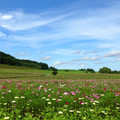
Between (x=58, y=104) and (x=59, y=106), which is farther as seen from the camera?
(x=58, y=104)

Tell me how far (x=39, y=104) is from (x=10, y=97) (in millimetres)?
2106

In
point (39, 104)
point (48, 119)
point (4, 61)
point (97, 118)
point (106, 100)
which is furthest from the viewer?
point (4, 61)

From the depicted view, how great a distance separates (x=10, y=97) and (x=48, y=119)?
3705 millimetres

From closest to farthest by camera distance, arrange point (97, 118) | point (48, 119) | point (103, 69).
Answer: point (48, 119)
point (97, 118)
point (103, 69)

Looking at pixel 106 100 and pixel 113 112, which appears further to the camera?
pixel 106 100

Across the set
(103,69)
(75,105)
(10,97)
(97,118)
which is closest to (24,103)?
(10,97)

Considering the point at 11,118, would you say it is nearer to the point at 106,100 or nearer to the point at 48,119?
the point at 48,119

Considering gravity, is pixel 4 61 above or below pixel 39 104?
above

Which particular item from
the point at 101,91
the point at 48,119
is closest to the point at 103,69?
the point at 101,91

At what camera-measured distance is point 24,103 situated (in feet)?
21.5

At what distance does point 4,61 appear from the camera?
102m

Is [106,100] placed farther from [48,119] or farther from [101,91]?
[48,119]

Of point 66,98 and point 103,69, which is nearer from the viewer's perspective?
point 66,98

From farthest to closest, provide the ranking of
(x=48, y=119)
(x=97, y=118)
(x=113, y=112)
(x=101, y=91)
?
(x=101, y=91) → (x=113, y=112) → (x=97, y=118) → (x=48, y=119)
